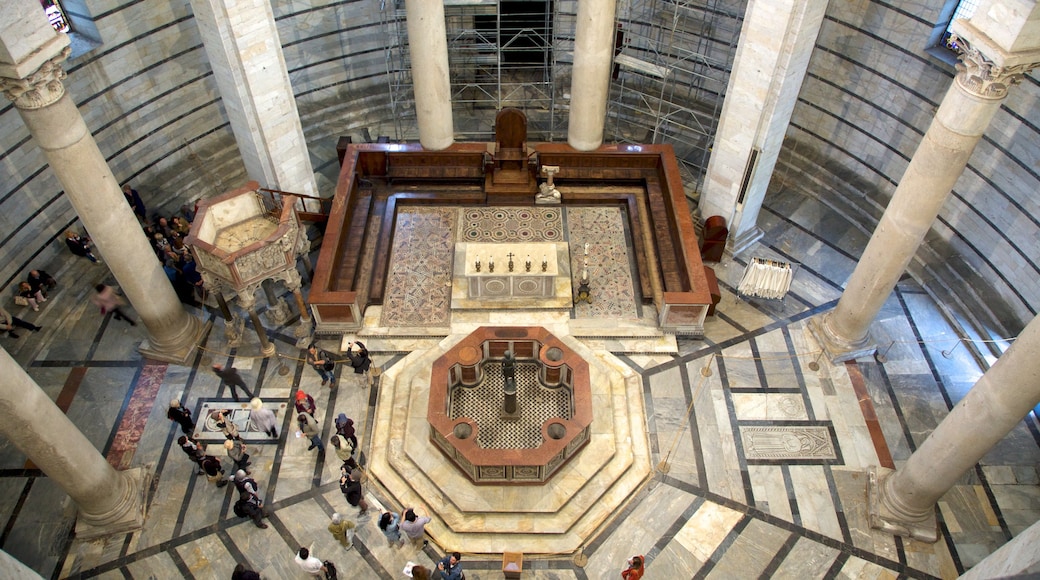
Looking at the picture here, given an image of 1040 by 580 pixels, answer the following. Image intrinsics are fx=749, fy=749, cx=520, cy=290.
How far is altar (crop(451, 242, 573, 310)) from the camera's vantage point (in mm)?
14820

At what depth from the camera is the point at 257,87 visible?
1441cm

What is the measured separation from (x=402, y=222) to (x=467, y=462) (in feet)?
22.3

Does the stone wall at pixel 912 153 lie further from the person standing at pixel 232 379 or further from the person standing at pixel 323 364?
the person standing at pixel 232 379

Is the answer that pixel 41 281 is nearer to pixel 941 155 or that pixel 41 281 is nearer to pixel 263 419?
pixel 263 419

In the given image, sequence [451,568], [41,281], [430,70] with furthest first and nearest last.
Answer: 1. [430,70]
2. [41,281]
3. [451,568]

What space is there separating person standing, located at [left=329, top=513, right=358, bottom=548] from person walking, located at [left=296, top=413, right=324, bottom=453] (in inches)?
50.8

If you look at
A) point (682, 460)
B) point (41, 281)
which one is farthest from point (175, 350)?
point (682, 460)

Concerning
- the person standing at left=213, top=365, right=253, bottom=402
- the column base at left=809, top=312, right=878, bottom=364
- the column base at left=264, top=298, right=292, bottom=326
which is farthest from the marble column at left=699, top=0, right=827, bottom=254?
the person standing at left=213, top=365, right=253, bottom=402

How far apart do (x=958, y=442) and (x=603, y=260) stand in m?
7.73

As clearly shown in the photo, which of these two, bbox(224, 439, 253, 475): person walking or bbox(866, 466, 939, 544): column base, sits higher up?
bbox(224, 439, 253, 475): person walking

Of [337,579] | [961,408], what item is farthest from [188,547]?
[961,408]

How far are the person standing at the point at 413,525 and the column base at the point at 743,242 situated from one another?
9.15m

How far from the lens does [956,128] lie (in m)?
10.6

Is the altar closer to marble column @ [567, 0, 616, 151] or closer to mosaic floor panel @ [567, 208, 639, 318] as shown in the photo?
mosaic floor panel @ [567, 208, 639, 318]
